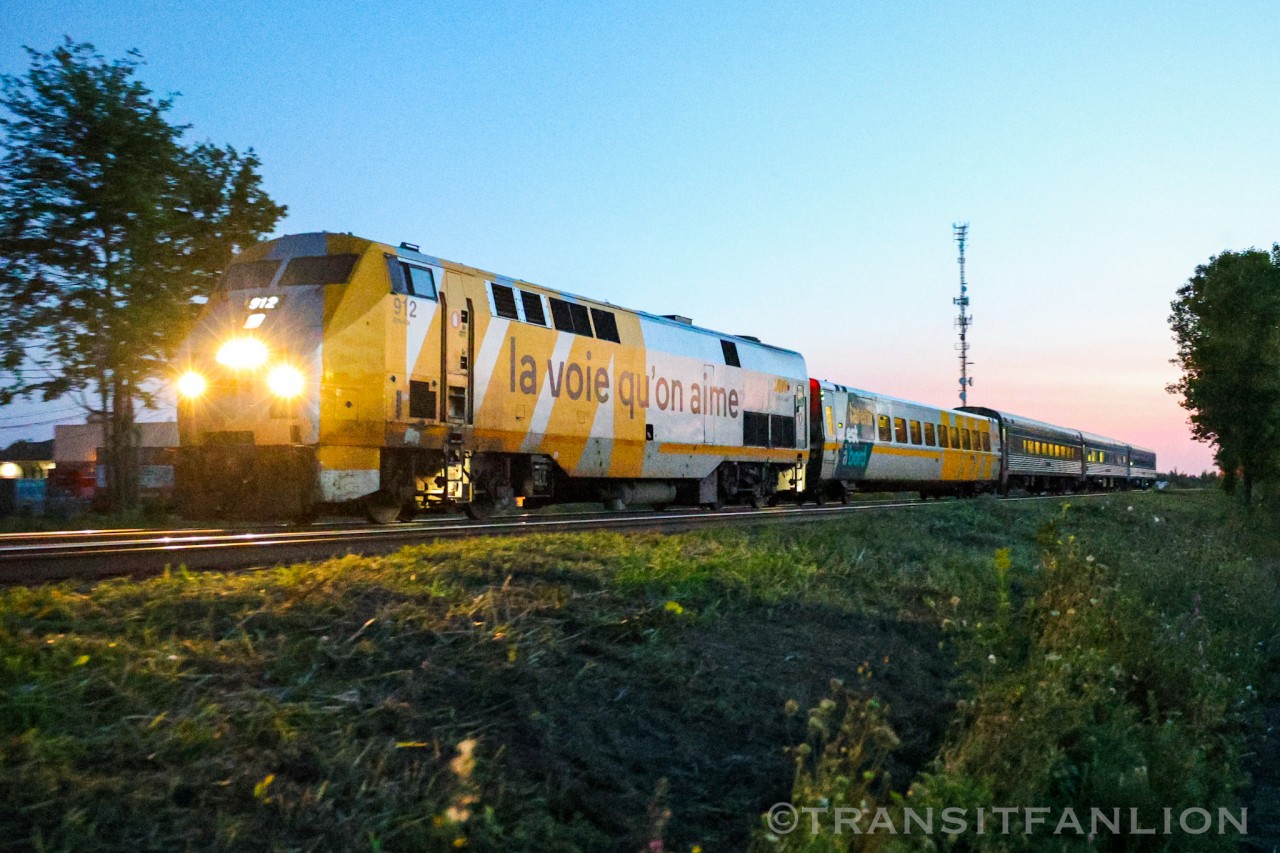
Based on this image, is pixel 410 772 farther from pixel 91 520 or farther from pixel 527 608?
pixel 91 520

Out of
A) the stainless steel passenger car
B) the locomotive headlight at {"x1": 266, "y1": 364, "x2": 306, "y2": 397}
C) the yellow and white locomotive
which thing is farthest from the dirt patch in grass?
the stainless steel passenger car

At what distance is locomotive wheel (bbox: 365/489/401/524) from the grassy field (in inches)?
176

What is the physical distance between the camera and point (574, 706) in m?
4.63

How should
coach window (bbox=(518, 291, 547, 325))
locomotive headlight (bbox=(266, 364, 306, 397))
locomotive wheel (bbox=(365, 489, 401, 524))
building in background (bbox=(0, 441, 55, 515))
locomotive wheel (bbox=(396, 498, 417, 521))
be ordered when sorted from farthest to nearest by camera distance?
building in background (bbox=(0, 441, 55, 515)), coach window (bbox=(518, 291, 547, 325)), locomotive wheel (bbox=(396, 498, 417, 521)), locomotive wheel (bbox=(365, 489, 401, 524)), locomotive headlight (bbox=(266, 364, 306, 397))

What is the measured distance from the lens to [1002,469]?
127 ft

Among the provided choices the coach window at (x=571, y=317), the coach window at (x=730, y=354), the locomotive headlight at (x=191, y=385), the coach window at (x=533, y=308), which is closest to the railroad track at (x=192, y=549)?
the locomotive headlight at (x=191, y=385)

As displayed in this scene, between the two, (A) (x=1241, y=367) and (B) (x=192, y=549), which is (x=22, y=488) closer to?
(B) (x=192, y=549)

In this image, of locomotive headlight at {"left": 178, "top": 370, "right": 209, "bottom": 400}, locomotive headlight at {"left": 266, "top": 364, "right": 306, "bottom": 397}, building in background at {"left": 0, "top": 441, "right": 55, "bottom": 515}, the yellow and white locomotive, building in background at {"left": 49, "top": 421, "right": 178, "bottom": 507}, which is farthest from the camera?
building in background at {"left": 0, "top": 441, "right": 55, "bottom": 515}

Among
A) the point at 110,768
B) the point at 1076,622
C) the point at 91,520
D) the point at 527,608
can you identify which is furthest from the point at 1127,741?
the point at 91,520

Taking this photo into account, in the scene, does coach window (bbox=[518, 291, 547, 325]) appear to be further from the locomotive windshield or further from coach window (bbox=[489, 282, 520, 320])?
the locomotive windshield

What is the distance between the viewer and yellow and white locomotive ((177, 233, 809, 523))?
39.2ft

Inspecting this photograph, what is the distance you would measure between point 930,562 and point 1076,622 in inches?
96.8

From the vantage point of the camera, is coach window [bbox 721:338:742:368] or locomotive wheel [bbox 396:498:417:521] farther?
coach window [bbox 721:338:742:368]

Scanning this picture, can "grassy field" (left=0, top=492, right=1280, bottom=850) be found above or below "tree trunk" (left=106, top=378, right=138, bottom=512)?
below
